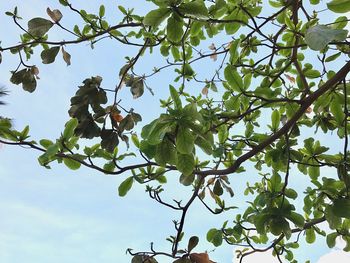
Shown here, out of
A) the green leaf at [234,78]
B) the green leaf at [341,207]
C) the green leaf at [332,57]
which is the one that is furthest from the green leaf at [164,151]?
the green leaf at [332,57]

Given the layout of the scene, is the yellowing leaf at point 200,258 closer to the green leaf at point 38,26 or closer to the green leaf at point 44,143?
the green leaf at point 44,143

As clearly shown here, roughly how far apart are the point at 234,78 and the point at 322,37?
65 cm

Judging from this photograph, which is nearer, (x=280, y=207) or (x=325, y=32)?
(x=325, y=32)

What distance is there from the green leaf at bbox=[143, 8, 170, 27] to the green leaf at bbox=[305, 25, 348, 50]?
54 cm

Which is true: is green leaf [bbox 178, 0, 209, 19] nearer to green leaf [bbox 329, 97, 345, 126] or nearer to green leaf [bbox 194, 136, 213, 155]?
green leaf [bbox 194, 136, 213, 155]

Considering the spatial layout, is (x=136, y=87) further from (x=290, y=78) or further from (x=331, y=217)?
(x=331, y=217)

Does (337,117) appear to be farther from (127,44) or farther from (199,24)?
(127,44)

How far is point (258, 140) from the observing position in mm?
2287

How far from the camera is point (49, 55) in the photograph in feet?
8.29

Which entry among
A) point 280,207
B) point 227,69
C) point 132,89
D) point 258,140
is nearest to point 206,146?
point 227,69

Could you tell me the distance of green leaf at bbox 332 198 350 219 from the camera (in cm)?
173

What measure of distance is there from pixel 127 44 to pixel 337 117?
50.5 inches

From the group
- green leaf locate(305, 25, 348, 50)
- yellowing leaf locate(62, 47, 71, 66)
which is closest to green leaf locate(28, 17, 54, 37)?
yellowing leaf locate(62, 47, 71, 66)

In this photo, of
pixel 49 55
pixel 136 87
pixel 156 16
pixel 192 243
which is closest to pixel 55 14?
pixel 49 55
